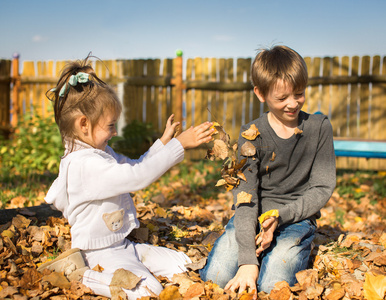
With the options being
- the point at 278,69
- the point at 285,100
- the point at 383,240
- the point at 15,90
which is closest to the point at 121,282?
the point at 285,100

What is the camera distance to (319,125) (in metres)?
2.52

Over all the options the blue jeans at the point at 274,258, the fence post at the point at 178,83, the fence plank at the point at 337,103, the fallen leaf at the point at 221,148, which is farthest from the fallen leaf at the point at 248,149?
the fence plank at the point at 337,103

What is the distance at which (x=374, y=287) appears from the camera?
222cm

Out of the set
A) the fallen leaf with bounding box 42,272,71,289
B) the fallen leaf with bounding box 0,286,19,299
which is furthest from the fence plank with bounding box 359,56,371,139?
the fallen leaf with bounding box 0,286,19,299

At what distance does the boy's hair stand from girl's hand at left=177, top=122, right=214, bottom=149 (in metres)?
0.45

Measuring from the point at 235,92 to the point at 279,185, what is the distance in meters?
5.70

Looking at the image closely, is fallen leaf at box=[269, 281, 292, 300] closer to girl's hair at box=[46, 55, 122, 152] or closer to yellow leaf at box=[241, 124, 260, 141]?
yellow leaf at box=[241, 124, 260, 141]

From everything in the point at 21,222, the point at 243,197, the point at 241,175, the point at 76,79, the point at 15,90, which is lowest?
the point at 21,222

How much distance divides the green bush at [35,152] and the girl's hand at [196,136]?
4.52 meters

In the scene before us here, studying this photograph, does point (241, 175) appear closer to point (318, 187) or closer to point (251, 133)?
point (251, 133)

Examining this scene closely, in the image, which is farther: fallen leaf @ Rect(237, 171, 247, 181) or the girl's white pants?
fallen leaf @ Rect(237, 171, 247, 181)

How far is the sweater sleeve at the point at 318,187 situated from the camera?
2412mm

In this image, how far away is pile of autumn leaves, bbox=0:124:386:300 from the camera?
2201 mm

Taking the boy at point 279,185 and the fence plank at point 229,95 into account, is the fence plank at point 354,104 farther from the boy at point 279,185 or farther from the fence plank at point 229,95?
the boy at point 279,185
